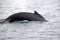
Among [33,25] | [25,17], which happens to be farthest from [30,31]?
[25,17]

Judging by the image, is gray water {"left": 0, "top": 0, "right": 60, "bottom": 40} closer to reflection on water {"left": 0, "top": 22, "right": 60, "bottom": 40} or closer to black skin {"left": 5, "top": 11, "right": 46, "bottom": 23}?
reflection on water {"left": 0, "top": 22, "right": 60, "bottom": 40}

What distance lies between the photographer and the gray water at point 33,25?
3672mm

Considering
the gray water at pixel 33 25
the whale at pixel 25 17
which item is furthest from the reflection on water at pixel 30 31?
the whale at pixel 25 17

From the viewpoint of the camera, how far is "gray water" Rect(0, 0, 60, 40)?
12.0ft

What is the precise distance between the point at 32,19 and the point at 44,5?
1.13m

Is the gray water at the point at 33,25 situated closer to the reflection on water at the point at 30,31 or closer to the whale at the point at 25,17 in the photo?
the reflection on water at the point at 30,31

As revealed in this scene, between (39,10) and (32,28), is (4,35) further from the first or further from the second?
(39,10)

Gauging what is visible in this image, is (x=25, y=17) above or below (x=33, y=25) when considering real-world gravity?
above

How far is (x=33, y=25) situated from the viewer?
13.5ft

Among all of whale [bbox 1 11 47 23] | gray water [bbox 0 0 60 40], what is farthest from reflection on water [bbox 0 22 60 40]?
whale [bbox 1 11 47 23]

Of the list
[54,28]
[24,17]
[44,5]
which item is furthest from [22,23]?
[44,5]

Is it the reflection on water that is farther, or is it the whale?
the whale

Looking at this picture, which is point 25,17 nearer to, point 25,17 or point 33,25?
point 25,17

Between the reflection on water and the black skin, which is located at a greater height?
the black skin
